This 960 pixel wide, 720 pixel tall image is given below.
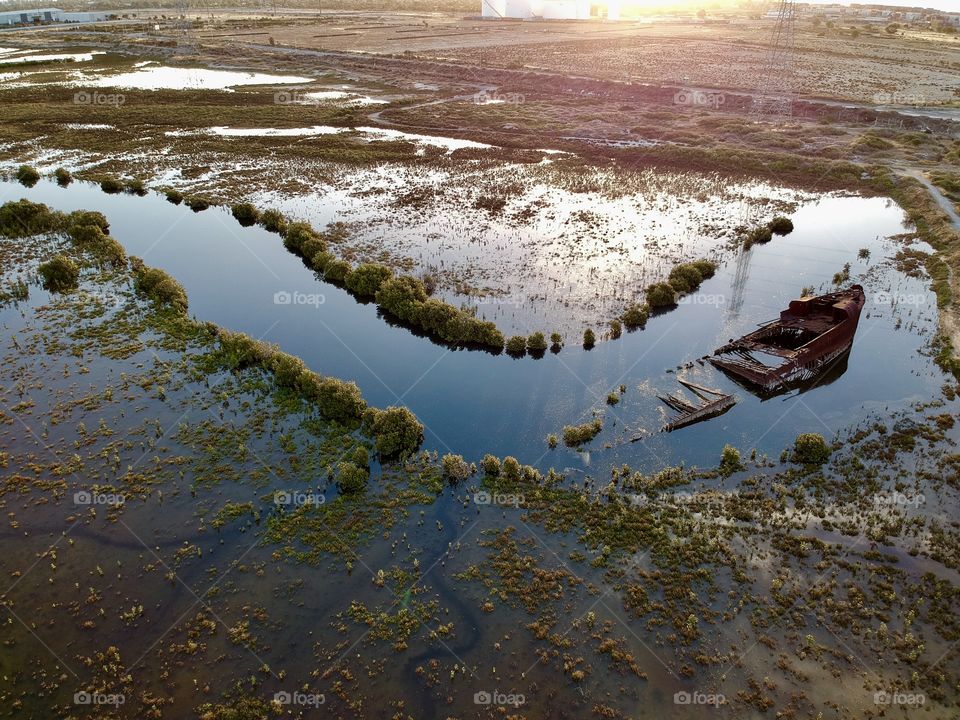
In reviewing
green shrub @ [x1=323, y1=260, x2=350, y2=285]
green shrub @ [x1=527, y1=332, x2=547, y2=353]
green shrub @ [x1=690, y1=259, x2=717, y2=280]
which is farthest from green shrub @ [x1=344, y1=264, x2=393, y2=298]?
green shrub @ [x1=690, y1=259, x2=717, y2=280]

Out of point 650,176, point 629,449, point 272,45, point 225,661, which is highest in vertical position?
point 272,45

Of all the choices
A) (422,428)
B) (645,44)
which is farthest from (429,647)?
(645,44)

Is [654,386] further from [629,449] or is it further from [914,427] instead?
[914,427]
